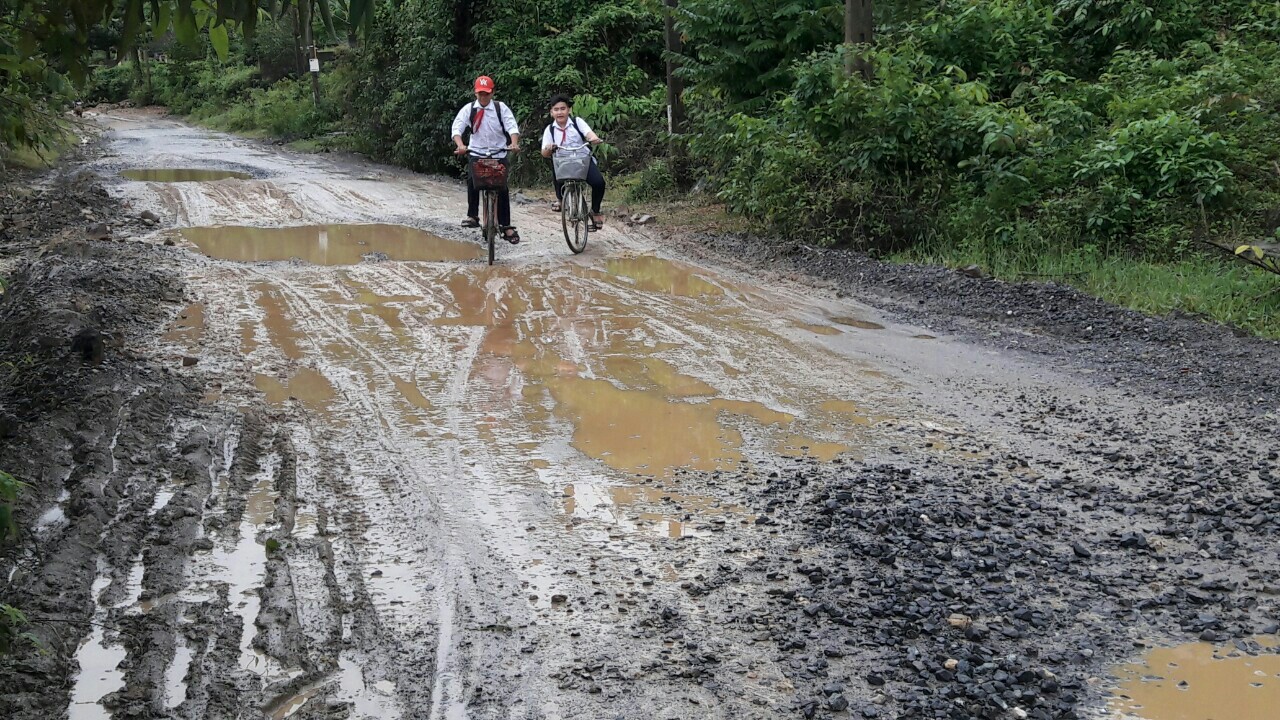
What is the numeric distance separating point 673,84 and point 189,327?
1106 cm

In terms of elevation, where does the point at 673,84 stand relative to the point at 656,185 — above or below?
above

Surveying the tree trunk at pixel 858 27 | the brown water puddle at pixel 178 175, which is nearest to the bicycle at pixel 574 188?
the tree trunk at pixel 858 27

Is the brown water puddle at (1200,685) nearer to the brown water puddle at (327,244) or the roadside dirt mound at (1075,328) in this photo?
the roadside dirt mound at (1075,328)

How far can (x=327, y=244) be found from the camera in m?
14.3

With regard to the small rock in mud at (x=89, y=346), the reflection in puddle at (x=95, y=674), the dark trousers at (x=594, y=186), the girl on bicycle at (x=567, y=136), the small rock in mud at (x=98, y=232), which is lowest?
the reflection in puddle at (x=95, y=674)

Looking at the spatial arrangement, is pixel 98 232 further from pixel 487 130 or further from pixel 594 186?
pixel 594 186

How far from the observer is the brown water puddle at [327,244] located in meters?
13.2

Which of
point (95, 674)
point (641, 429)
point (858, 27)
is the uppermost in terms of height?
point (858, 27)

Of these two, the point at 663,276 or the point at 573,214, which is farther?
the point at 573,214

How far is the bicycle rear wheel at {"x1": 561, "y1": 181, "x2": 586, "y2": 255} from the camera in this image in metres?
13.6

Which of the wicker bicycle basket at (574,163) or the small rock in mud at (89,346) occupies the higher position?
the wicker bicycle basket at (574,163)

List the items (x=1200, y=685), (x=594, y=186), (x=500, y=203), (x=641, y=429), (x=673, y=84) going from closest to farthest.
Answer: (x=1200, y=685)
(x=641, y=429)
(x=500, y=203)
(x=594, y=186)
(x=673, y=84)

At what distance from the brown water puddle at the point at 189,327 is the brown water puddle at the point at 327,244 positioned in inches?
110

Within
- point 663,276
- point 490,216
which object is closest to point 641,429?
point 663,276
